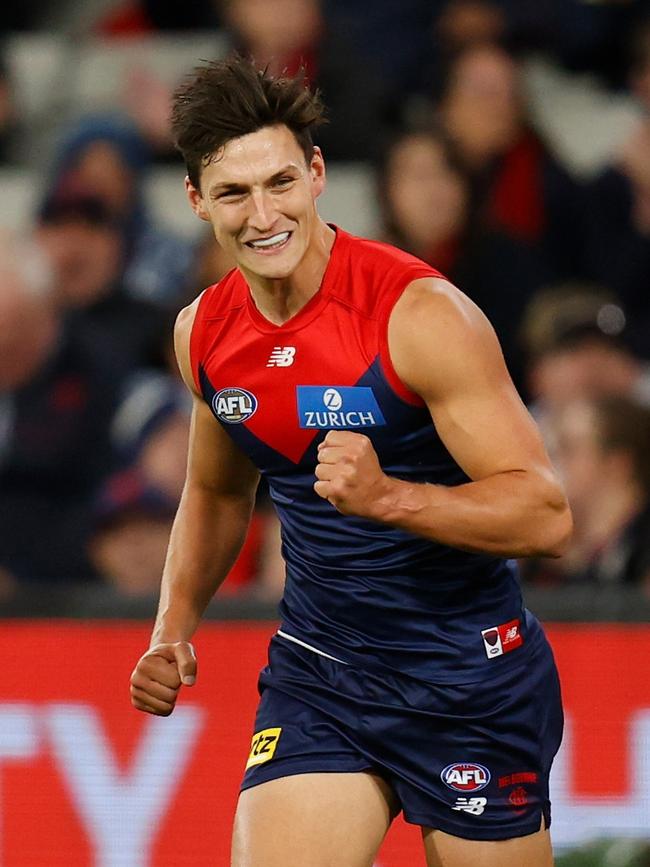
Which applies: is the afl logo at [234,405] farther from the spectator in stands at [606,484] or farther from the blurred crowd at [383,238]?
the spectator in stands at [606,484]

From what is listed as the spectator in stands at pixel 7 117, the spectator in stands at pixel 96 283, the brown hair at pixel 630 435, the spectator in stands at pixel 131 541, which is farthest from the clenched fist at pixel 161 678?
the spectator in stands at pixel 7 117

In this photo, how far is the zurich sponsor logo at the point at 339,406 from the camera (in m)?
3.14

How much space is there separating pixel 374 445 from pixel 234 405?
0.31 m

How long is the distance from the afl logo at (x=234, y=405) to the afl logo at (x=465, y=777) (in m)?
0.80

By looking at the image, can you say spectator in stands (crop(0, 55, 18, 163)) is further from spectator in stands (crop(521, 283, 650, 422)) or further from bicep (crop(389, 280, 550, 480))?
bicep (crop(389, 280, 550, 480))

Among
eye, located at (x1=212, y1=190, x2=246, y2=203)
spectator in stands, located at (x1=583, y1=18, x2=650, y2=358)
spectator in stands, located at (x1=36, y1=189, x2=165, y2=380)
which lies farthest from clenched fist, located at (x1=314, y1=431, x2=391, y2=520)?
spectator in stands, located at (x1=583, y1=18, x2=650, y2=358)

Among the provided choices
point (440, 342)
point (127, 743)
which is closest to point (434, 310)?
point (440, 342)

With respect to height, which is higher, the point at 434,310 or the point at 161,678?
Result: the point at 434,310

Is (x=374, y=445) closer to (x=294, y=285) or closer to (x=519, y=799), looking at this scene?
(x=294, y=285)

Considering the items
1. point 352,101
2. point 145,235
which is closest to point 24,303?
point 145,235

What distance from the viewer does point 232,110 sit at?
3.17 m

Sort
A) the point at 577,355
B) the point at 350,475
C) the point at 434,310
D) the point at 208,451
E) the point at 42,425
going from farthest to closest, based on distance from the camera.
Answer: the point at 42,425, the point at 577,355, the point at 208,451, the point at 434,310, the point at 350,475

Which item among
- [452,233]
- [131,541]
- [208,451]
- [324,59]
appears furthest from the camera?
[324,59]

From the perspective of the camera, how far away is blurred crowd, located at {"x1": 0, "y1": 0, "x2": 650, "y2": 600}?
17.4 feet
